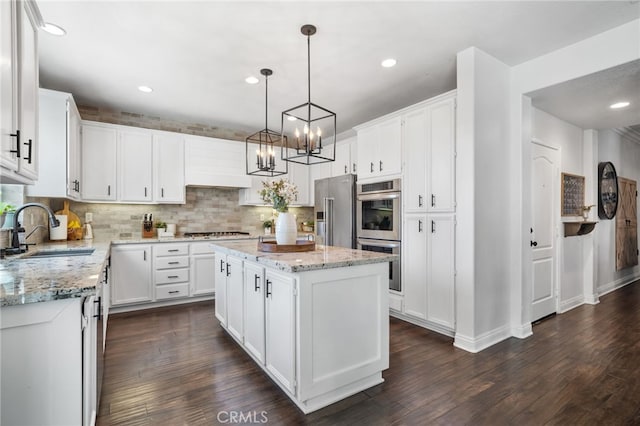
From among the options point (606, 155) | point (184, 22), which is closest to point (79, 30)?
point (184, 22)

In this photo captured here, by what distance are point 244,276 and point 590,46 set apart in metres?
3.58

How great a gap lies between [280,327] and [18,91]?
6.35ft

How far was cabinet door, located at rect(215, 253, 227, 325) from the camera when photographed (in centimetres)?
309

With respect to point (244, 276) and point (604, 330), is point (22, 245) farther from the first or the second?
point (604, 330)

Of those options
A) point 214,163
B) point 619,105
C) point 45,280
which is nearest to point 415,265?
point 619,105

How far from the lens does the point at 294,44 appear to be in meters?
2.71

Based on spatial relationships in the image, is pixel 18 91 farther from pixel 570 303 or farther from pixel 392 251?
pixel 570 303

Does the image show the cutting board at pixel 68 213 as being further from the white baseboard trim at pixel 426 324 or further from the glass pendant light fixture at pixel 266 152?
the white baseboard trim at pixel 426 324

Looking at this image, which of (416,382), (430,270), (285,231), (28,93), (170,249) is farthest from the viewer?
(170,249)

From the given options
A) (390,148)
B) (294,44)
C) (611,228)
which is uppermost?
(294,44)

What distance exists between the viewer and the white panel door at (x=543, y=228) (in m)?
3.51

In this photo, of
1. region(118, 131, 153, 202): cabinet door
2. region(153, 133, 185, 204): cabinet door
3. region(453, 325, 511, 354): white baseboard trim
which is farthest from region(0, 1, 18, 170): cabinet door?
region(453, 325, 511, 354): white baseboard trim

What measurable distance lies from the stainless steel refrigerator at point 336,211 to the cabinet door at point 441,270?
131cm

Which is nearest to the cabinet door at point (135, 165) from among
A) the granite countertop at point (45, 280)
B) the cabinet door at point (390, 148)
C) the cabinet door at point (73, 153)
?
the cabinet door at point (73, 153)
